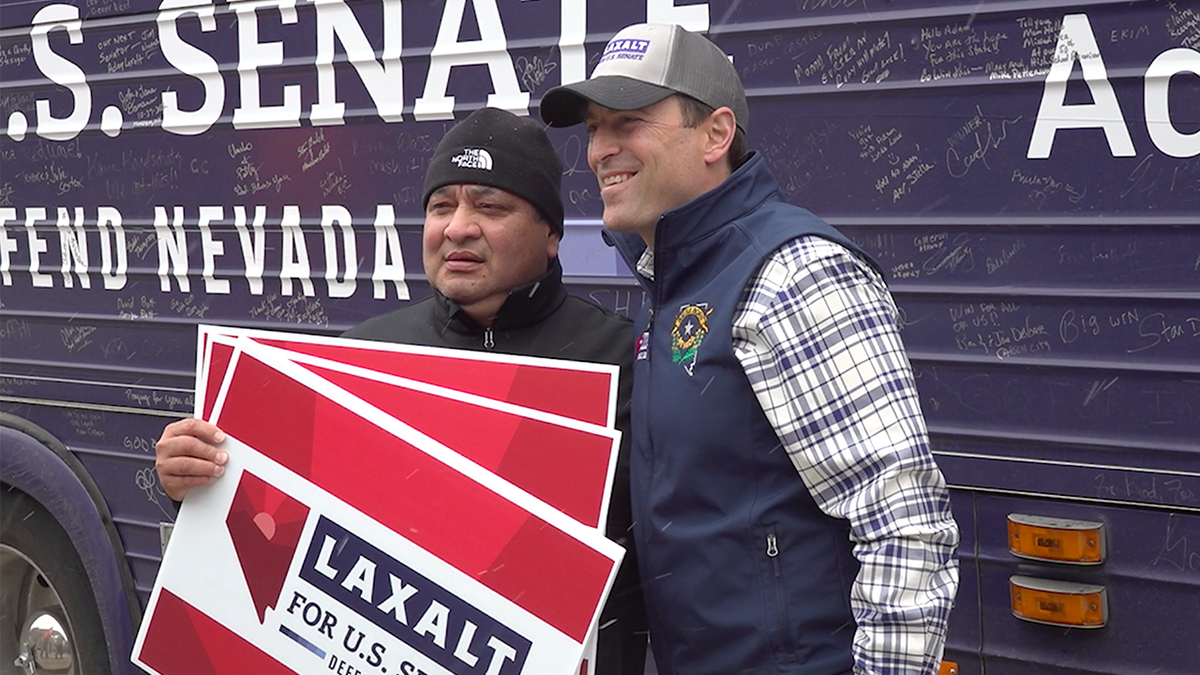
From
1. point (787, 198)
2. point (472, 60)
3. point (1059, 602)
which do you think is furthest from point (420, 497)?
point (472, 60)

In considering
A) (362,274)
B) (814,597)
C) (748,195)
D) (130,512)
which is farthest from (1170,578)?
(130,512)

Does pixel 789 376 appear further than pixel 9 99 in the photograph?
No

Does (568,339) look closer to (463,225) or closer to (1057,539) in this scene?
(463,225)

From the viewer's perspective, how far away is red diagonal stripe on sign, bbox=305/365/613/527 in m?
2.13

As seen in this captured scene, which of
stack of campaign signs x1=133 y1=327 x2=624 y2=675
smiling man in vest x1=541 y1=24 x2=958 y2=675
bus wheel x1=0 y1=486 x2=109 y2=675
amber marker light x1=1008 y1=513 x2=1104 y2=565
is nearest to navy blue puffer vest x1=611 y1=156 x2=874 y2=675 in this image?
smiling man in vest x1=541 y1=24 x2=958 y2=675

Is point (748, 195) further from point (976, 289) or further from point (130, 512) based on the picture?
point (130, 512)

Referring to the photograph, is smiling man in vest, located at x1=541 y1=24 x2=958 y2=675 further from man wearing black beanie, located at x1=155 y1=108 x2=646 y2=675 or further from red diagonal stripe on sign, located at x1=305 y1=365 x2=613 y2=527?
man wearing black beanie, located at x1=155 y1=108 x2=646 y2=675

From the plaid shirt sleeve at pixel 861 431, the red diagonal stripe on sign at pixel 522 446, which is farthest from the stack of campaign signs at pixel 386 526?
the plaid shirt sleeve at pixel 861 431

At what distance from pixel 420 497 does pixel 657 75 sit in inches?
30.2

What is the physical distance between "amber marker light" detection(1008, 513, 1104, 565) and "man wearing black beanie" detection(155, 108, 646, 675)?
729mm

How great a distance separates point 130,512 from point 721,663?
2415 millimetres

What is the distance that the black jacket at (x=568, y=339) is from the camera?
230cm

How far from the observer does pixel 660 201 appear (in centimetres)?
213

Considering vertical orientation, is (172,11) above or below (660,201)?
above
